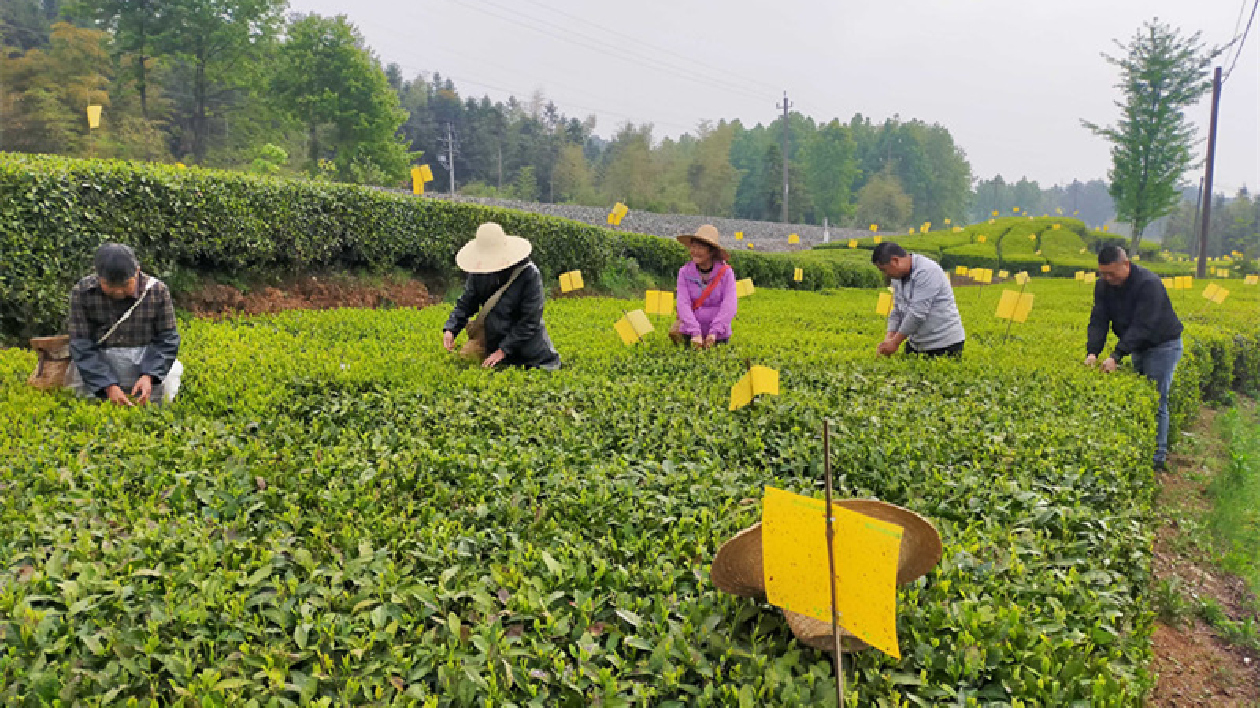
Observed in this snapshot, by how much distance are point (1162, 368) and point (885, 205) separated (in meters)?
57.7

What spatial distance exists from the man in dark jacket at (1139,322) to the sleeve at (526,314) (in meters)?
4.08

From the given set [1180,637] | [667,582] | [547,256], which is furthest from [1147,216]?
[667,582]

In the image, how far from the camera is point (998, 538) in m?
2.47

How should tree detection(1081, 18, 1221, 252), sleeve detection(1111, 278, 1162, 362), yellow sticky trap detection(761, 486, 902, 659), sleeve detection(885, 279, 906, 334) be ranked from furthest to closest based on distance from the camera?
1. tree detection(1081, 18, 1221, 252)
2. sleeve detection(885, 279, 906, 334)
3. sleeve detection(1111, 278, 1162, 362)
4. yellow sticky trap detection(761, 486, 902, 659)

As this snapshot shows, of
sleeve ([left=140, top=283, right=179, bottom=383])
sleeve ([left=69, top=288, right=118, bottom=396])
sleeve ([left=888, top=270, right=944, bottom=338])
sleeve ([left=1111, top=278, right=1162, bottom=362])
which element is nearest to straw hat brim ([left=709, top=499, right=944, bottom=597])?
sleeve ([left=140, top=283, right=179, bottom=383])

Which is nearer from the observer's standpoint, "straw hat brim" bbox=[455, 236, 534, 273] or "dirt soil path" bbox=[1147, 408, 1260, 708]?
"dirt soil path" bbox=[1147, 408, 1260, 708]

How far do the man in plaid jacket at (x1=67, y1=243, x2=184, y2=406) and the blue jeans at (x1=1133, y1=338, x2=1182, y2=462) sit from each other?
669 cm

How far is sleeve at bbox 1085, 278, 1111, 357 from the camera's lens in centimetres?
557

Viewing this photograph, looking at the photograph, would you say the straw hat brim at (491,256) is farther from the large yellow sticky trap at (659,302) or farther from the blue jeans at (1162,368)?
the blue jeans at (1162,368)

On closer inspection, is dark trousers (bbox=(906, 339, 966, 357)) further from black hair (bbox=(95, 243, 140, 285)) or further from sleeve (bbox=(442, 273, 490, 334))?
black hair (bbox=(95, 243, 140, 285))

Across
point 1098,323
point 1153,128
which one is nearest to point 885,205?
point 1153,128

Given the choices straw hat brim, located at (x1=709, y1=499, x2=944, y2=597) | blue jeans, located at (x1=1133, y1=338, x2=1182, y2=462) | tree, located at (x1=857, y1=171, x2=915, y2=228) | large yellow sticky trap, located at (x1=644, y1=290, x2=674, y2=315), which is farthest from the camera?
tree, located at (x1=857, y1=171, x2=915, y2=228)

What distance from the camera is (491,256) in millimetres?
5062

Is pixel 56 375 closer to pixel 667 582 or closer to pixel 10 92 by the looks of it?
pixel 667 582
